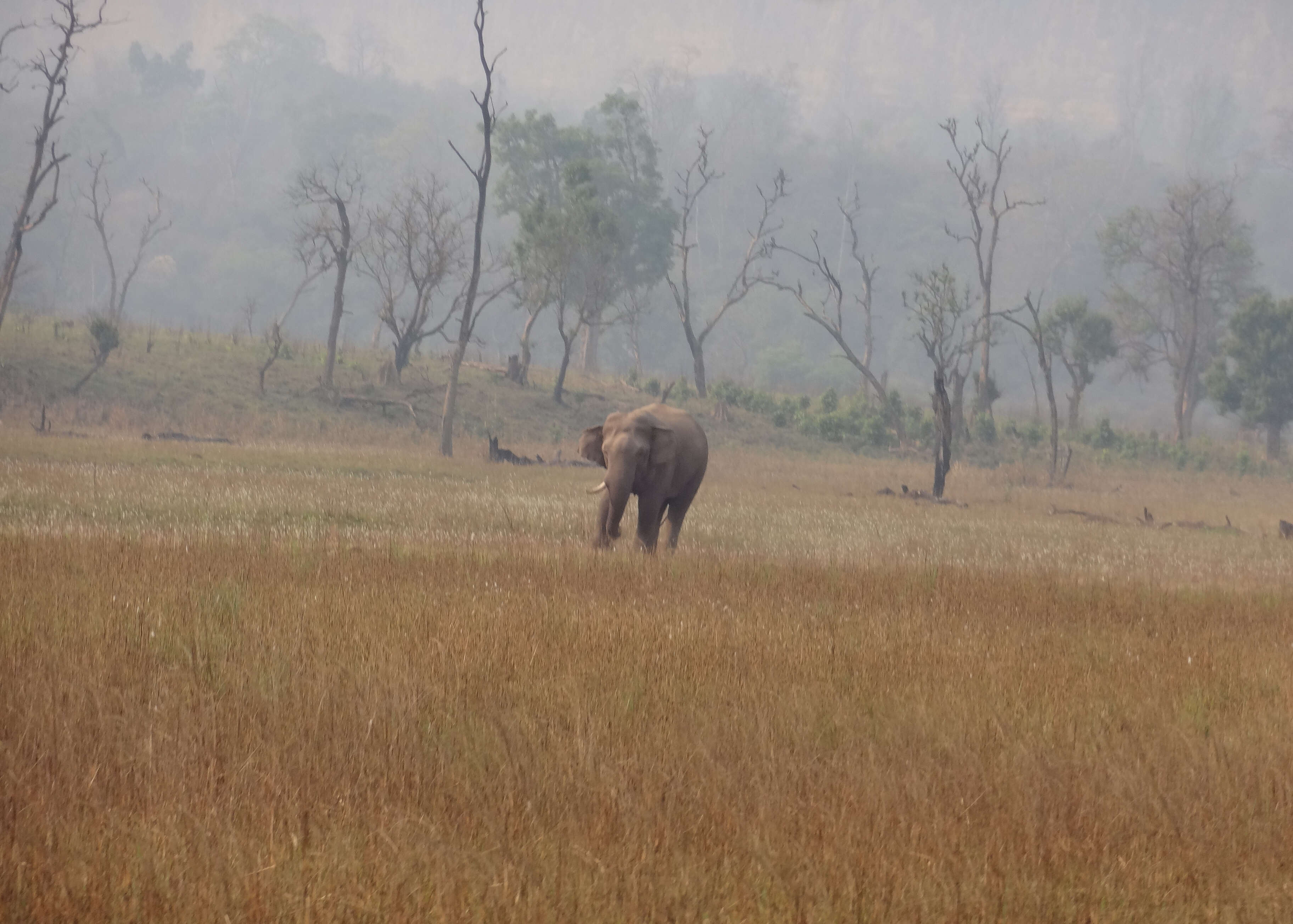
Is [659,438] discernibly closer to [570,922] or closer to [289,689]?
[289,689]

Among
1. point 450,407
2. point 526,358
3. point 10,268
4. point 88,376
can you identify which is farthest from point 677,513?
point 526,358

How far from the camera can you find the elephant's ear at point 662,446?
14.6m

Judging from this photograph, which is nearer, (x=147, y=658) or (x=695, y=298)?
(x=147, y=658)

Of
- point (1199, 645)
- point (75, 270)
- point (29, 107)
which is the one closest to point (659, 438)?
point (1199, 645)

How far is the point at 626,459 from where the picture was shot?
14008 mm

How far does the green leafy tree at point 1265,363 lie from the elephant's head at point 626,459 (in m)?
45.3

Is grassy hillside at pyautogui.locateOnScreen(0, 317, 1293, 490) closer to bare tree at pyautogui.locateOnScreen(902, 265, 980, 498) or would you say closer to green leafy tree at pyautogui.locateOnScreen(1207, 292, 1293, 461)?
green leafy tree at pyautogui.locateOnScreen(1207, 292, 1293, 461)

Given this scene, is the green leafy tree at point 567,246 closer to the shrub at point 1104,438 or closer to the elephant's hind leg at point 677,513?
the shrub at point 1104,438

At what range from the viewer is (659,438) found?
1465 cm

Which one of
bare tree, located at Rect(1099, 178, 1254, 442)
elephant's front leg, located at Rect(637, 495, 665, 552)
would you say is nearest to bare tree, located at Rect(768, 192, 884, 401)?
bare tree, located at Rect(1099, 178, 1254, 442)

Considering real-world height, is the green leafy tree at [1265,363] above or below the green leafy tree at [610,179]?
below

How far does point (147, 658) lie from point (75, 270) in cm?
10857

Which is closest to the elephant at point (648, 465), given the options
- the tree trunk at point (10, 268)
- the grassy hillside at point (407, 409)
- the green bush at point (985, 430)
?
the grassy hillside at point (407, 409)

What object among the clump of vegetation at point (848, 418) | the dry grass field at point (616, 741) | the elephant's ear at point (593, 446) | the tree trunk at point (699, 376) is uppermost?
the tree trunk at point (699, 376)
